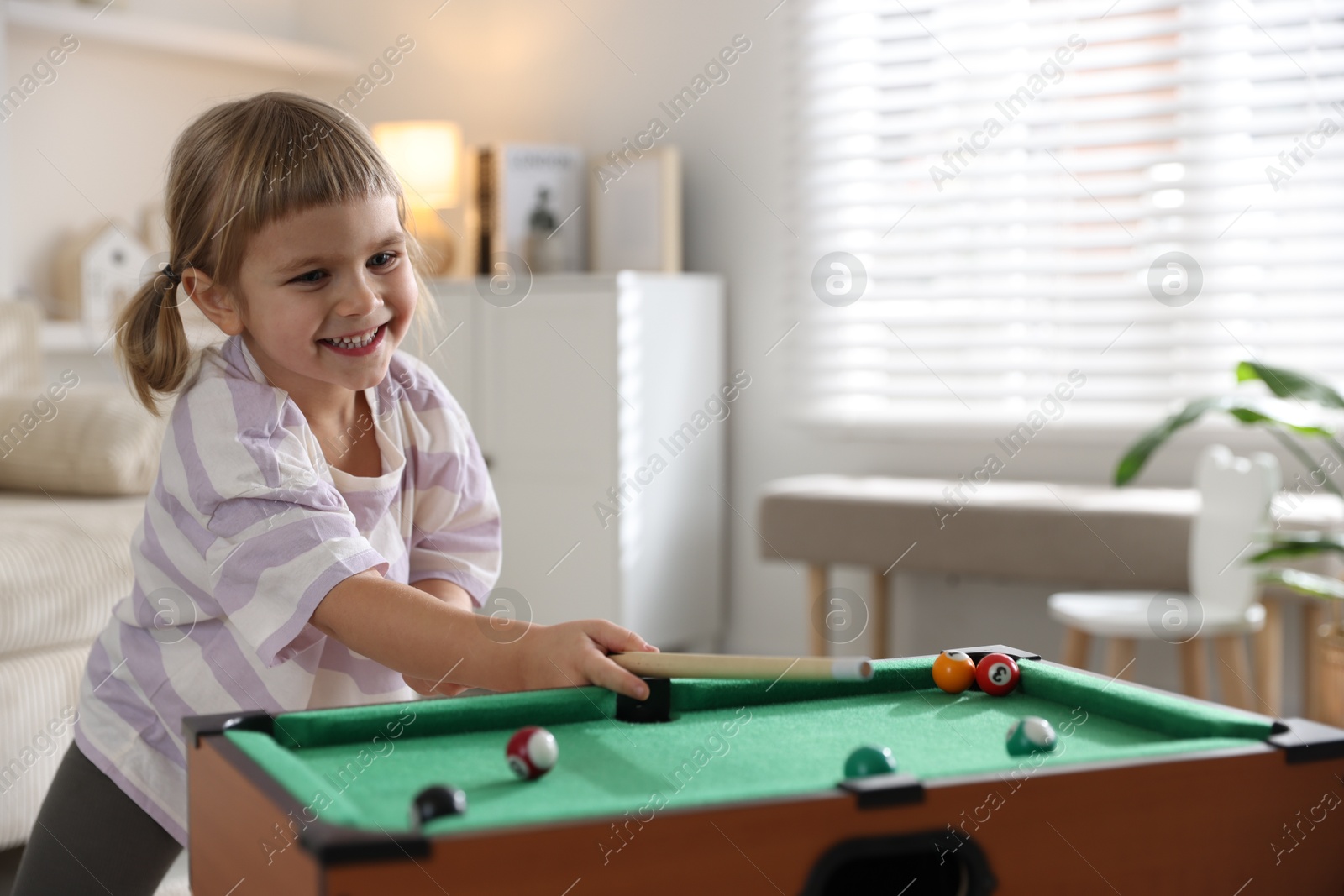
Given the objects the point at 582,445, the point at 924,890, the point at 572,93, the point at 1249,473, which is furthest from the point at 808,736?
the point at 572,93

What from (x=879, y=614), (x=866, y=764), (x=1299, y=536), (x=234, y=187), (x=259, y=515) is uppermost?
(x=234, y=187)

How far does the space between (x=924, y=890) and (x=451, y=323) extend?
9.14 ft

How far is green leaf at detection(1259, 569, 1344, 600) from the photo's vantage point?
2.22 meters

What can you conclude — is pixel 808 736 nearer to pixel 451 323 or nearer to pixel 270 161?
pixel 270 161

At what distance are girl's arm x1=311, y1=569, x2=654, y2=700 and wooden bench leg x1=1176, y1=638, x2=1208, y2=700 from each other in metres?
1.76

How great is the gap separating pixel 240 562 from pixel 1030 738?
65 cm

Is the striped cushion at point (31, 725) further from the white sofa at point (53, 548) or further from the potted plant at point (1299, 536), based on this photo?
the potted plant at point (1299, 536)

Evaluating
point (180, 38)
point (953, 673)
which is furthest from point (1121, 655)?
point (180, 38)

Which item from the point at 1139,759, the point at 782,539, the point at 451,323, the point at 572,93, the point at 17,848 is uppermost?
the point at 572,93

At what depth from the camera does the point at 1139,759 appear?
2.79 feet

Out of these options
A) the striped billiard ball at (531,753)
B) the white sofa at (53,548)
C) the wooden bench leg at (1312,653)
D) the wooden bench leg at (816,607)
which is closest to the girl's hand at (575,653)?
the striped billiard ball at (531,753)

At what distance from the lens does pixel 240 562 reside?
1.10 m

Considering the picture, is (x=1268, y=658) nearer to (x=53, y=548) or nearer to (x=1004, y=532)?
(x=1004, y=532)

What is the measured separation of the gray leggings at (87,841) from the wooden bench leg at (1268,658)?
6.89 ft
